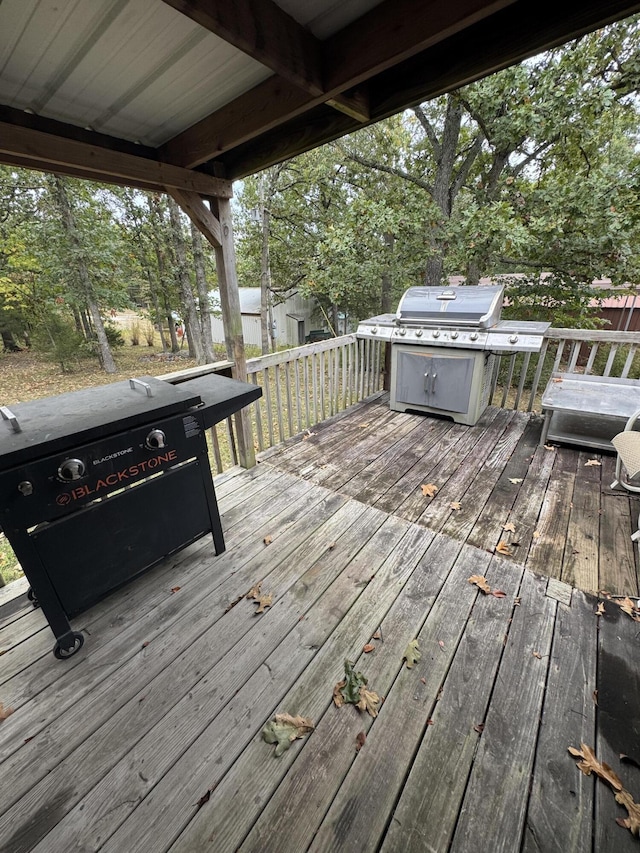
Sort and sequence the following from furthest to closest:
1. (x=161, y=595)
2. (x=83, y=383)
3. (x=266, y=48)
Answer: (x=83, y=383) < (x=161, y=595) < (x=266, y=48)

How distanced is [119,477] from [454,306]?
3300 mm

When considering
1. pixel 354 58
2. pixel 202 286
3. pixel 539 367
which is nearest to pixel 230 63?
pixel 354 58

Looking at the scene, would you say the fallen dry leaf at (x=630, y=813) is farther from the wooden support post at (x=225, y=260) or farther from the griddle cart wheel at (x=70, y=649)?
the wooden support post at (x=225, y=260)

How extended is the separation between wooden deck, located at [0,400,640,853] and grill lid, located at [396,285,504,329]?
1.83 m

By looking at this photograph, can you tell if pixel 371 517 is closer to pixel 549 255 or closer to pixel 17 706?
pixel 17 706

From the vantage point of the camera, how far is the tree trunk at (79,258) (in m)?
7.86

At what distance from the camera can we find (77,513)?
1499 millimetres

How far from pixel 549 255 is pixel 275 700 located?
7.02m

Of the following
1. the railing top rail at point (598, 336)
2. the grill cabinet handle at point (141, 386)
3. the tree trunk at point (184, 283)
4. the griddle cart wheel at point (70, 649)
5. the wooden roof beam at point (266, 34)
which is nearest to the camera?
the wooden roof beam at point (266, 34)

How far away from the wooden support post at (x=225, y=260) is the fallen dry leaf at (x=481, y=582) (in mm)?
1988

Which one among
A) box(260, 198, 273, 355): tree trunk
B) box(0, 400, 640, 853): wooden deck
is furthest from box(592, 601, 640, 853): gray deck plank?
box(260, 198, 273, 355): tree trunk

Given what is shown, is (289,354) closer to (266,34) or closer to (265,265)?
(266,34)

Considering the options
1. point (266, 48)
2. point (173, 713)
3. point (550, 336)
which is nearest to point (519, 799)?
point (173, 713)

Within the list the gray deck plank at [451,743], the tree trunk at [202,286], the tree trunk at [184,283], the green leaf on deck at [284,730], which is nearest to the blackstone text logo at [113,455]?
the green leaf on deck at [284,730]
